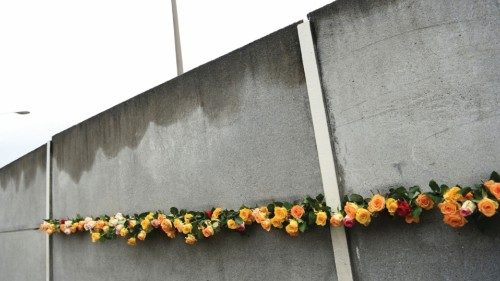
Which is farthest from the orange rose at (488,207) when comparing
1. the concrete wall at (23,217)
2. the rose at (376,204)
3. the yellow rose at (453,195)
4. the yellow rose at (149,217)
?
the concrete wall at (23,217)

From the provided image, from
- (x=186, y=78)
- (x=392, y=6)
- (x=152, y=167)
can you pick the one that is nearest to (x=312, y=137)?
(x=392, y=6)

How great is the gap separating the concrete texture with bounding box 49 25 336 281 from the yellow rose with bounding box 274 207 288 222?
177mm

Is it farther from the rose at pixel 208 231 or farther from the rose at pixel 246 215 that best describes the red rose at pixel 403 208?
the rose at pixel 208 231

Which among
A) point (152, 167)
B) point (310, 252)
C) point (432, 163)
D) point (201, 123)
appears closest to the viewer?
point (432, 163)

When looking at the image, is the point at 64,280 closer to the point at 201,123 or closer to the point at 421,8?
the point at 201,123

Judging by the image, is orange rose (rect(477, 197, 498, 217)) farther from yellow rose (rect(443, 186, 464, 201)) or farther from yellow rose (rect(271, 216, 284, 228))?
yellow rose (rect(271, 216, 284, 228))

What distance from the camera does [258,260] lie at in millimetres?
2633

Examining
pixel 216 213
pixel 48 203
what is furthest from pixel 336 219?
pixel 48 203

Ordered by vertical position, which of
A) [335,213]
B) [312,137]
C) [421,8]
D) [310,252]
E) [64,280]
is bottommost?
[64,280]

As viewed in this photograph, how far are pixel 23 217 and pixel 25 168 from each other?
30.5 inches

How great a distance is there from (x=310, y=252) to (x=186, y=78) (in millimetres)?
1895

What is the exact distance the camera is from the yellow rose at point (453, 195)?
1.79 meters

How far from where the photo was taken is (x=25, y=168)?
18.6ft

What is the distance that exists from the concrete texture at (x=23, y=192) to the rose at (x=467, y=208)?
5.14m
